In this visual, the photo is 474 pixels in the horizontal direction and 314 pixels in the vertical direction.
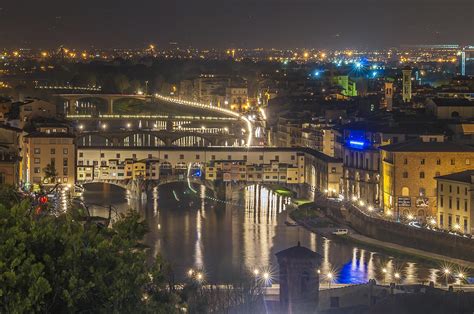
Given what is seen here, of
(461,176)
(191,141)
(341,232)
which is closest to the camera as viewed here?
(461,176)

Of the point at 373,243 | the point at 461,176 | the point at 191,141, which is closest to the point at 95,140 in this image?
the point at 191,141

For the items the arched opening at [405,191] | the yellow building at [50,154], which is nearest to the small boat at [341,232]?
the arched opening at [405,191]

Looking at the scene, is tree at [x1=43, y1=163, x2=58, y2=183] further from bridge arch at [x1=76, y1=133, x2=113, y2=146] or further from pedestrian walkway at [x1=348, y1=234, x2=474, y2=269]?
bridge arch at [x1=76, y1=133, x2=113, y2=146]

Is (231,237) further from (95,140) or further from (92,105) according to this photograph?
(92,105)

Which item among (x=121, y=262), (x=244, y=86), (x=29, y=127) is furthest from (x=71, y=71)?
(x=121, y=262)

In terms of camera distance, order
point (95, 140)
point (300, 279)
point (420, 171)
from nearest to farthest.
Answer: point (300, 279) → point (420, 171) → point (95, 140)

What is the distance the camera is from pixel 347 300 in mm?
10133

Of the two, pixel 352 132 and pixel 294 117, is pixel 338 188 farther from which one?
pixel 294 117

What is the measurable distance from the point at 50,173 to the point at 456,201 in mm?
5764

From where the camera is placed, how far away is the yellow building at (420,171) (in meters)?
17.5

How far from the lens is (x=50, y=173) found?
19.5m

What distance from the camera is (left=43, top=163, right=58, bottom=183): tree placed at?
19163 millimetres

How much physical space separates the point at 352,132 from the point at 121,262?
1510 cm

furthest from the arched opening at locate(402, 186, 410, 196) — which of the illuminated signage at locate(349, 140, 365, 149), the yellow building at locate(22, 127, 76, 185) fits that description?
the yellow building at locate(22, 127, 76, 185)
